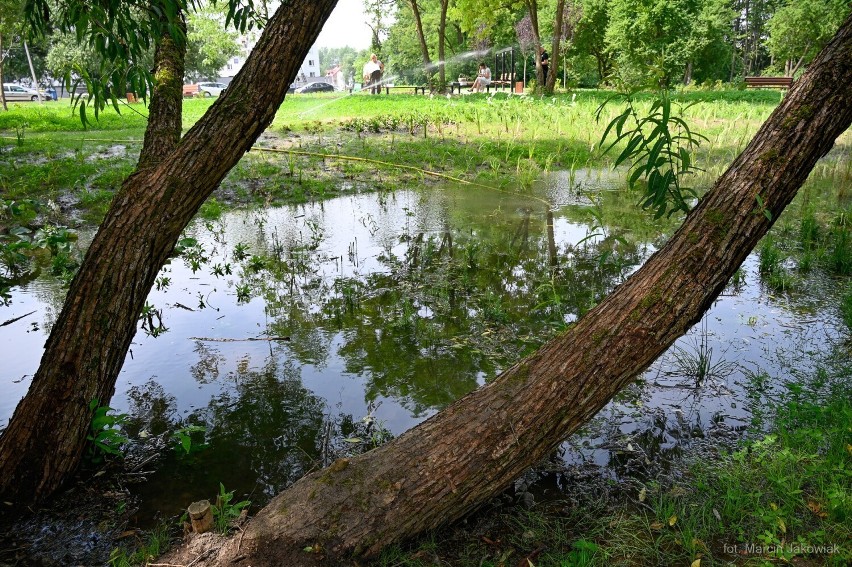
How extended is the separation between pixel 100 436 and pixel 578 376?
238 centimetres

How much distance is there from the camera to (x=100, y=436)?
10.2 feet

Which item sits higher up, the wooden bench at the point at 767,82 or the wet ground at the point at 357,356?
the wooden bench at the point at 767,82

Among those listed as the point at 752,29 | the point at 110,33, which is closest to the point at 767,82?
the point at 752,29

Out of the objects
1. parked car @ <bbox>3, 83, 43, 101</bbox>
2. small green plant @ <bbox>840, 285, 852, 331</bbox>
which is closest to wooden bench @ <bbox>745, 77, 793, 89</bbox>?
small green plant @ <bbox>840, 285, 852, 331</bbox>

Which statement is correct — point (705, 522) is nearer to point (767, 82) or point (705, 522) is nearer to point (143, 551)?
point (143, 551)

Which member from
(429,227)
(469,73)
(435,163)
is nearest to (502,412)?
(429,227)

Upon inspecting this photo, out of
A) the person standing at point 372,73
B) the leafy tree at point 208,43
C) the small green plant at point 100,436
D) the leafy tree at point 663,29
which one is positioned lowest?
the small green plant at point 100,436

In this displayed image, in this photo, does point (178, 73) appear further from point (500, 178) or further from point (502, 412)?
point (500, 178)

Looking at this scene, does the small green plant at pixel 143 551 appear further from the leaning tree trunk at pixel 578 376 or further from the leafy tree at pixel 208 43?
the leafy tree at pixel 208 43

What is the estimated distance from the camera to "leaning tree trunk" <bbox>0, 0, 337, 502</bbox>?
2969 mm

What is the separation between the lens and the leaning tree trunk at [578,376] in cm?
262

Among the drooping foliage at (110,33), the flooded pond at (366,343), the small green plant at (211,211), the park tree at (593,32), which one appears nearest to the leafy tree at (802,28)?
the park tree at (593,32)

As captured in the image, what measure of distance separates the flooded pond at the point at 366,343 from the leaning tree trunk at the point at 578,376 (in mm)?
576

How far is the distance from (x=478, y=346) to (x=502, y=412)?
182 cm
